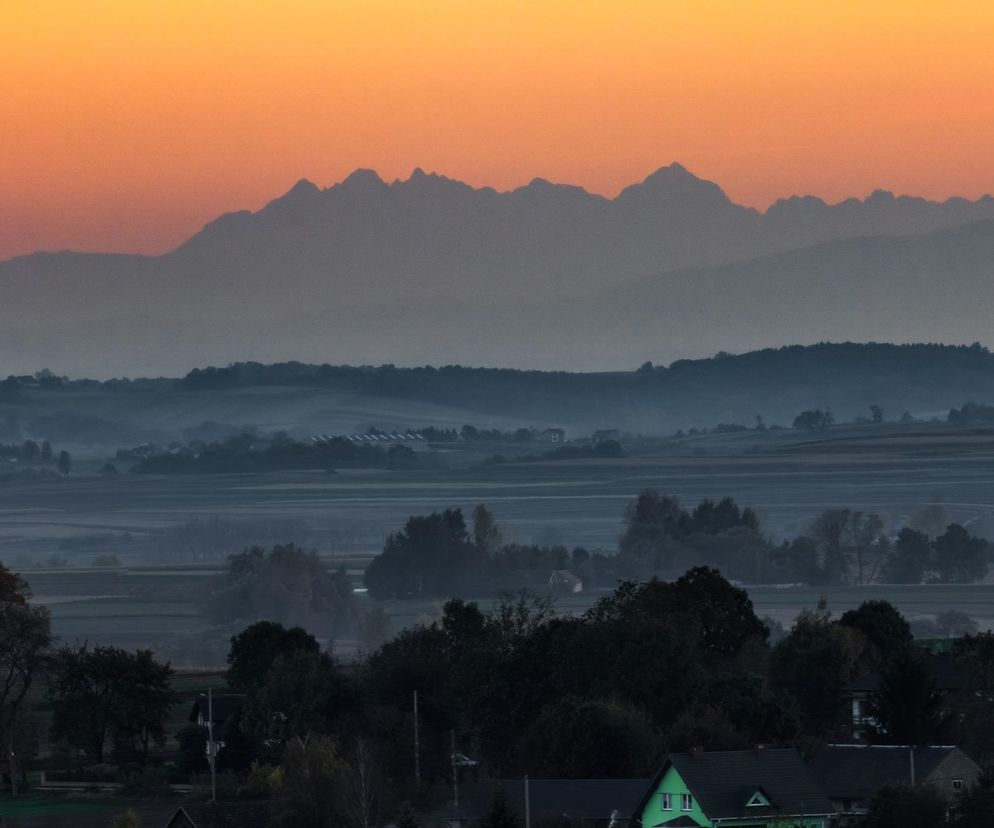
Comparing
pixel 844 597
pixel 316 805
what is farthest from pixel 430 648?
pixel 844 597

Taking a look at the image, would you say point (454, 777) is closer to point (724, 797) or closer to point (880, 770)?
point (724, 797)

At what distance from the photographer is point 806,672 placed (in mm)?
85000

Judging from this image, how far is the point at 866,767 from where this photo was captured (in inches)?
2699

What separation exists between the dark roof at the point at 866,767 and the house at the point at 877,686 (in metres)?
8.27

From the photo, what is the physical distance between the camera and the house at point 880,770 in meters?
67.1

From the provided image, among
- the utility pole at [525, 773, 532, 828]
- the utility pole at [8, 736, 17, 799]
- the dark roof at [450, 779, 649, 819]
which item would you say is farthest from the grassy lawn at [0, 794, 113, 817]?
the utility pole at [525, 773, 532, 828]

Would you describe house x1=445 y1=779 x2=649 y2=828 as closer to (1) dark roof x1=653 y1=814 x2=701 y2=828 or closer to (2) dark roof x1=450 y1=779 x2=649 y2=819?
(2) dark roof x1=450 y1=779 x2=649 y2=819

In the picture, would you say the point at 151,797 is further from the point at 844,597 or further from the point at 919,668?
the point at 844,597

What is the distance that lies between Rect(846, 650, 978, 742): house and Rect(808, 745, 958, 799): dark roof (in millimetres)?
8271

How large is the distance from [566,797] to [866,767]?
7.91m

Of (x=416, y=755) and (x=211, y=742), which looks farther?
(x=211, y=742)

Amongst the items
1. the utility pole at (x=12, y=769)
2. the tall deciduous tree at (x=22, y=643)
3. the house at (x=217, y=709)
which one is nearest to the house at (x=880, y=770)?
the house at (x=217, y=709)

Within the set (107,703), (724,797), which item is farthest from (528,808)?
(107,703)

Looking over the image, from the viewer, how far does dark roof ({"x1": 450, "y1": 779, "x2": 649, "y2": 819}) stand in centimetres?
6391
